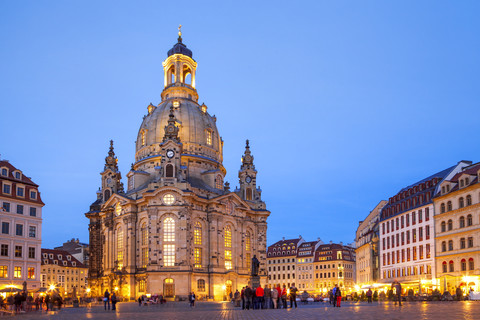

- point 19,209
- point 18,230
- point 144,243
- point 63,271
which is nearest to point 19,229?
point 18,230

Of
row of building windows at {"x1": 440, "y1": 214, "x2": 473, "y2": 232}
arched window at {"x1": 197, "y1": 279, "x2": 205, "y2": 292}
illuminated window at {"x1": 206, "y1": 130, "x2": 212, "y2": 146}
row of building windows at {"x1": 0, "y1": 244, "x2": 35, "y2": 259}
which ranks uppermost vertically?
illuminated window at {"x1": 206, "y1": 130, "x2": 212, "y2": 146}

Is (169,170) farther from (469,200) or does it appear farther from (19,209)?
(469,200)

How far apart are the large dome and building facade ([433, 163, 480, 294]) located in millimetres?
41038

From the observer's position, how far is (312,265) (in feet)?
527

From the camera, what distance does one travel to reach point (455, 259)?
72.1m

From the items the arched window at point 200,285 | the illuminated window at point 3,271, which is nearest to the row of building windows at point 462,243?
the arched window at point 200,285

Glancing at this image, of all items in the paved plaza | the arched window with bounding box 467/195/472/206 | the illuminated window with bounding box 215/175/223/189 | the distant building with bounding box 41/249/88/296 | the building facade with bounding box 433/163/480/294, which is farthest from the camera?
the distant building with bounding box 41/249/88/296

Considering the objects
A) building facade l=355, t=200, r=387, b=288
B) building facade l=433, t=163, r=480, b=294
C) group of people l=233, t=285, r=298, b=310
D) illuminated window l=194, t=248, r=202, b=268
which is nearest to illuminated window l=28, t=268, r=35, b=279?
illuminated window l=194, t=248, r=202, b=268

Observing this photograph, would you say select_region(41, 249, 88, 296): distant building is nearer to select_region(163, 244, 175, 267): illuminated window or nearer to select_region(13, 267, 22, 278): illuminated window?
select_region(163, 244, 175, 267): illuminated window

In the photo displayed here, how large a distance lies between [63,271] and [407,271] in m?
79.6

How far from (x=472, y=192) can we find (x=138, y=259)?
49096 mm

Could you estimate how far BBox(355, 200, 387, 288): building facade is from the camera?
3910 inches

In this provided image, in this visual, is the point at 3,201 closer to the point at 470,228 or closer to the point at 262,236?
the point at 262,236

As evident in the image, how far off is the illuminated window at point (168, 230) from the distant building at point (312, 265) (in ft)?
231
